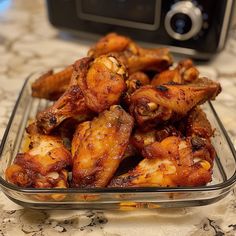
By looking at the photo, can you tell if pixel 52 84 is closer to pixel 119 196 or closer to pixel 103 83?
pixel 103 83

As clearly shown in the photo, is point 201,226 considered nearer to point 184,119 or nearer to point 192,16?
point 184,119

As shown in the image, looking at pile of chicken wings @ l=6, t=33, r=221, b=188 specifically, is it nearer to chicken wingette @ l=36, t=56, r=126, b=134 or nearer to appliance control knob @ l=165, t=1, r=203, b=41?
chicken wingette @ l=36, t=56, r=126, b=134

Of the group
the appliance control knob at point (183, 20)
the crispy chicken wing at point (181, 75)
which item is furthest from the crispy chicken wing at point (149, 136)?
the appliance control knob at point (183, 20)

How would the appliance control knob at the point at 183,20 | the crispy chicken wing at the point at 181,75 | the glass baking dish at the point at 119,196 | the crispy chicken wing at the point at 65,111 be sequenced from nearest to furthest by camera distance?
the glass baking dish at the point at 119,196 → the crispy chicken wing at the point at 65,111 → the crispy chicken wing at the point at 181,75 → the appliance control knob at the point at 183,20

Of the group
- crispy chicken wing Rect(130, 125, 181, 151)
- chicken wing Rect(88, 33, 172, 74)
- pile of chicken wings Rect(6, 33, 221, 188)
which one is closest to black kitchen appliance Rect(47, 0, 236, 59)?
chicken wing Rect(88, 33, 172, 74)

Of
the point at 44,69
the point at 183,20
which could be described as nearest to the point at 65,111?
the point at 44,69

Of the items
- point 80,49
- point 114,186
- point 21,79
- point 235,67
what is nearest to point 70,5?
point 80,49

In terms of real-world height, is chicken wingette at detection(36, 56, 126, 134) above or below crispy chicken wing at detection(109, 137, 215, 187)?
above

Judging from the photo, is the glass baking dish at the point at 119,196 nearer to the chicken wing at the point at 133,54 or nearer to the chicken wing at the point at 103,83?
the chicken wing at the point at 103,83
